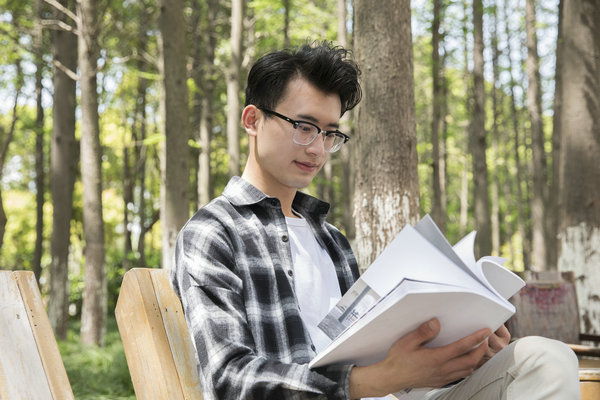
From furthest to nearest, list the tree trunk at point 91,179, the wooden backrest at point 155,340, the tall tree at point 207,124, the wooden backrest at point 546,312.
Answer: the tall tree at point 207,124 < the tree trunk at point 91,179 < the wooden backrest at point 546,312 < the wooden backrest at point 155,340

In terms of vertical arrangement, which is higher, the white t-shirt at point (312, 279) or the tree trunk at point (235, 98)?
the tree trunk at point (235, 98)

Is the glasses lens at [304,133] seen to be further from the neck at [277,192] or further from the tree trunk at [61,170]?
the tree trunk at [61,170]

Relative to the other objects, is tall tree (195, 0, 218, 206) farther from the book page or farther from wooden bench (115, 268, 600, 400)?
the book page

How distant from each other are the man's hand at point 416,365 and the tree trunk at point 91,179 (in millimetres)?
8407

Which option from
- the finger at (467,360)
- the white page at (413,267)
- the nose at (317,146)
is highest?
the nose at (317,146)

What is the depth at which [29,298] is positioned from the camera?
2.33 metres

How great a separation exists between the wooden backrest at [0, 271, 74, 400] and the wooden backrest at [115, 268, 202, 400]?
250 mm

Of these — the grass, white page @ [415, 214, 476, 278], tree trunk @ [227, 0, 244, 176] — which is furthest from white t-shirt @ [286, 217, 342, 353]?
tree trunk @ [227, 0, 244, 176]

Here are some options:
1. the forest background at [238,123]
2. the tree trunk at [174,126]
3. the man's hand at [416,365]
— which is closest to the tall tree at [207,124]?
the forest background at [238,123]

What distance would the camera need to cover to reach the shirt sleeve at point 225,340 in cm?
177

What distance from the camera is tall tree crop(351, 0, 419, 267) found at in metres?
4.45

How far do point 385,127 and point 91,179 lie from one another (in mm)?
6302

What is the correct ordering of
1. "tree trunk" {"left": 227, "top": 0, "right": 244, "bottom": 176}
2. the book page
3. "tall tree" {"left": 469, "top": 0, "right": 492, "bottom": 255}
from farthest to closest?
Answer: "tall tree" {"left": 469, "top": 0, "right": 492, "bottom": 255}
"tree trunk" {"left": 227, "top": 0, "right": 244, "bottom": 176}
the book page

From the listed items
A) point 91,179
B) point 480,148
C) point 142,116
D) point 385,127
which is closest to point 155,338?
point 385,127
